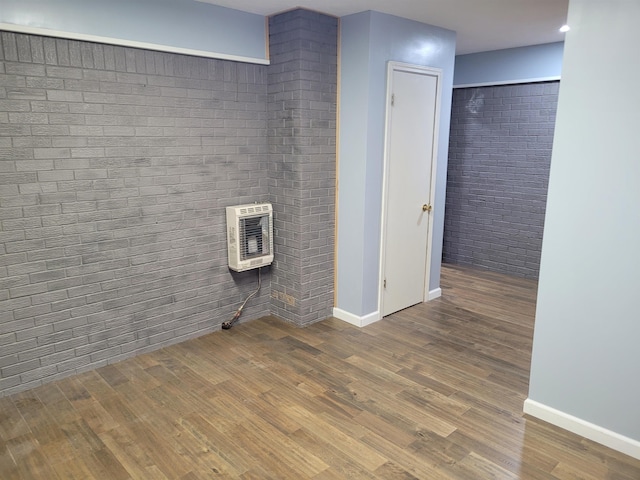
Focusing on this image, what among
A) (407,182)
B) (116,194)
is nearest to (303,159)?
(407,182)

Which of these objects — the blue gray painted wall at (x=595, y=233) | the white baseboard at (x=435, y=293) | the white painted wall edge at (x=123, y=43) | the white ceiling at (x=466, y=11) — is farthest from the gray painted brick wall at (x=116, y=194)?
the blue gray painted wall at (x=595, y=233)

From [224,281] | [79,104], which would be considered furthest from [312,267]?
[79,104]

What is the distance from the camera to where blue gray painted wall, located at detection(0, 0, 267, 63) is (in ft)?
8.61

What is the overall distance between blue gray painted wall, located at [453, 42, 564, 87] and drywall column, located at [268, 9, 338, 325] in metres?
2.44

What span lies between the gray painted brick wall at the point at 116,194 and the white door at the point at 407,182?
571 mm

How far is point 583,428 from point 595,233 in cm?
105

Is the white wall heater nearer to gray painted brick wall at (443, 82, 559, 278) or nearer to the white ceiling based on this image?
the white ceiling

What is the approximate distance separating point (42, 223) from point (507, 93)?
15.5 feet

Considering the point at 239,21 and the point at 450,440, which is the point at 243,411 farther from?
the point at 239,21

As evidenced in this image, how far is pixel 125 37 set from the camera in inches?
116

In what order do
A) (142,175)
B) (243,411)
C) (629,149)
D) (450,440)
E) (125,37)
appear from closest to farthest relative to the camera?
(629,149) < (450,440) < (243,411) < (125,37) < (142,175)

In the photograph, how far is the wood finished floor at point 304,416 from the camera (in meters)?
2.24

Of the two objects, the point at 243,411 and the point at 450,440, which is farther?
the point at 243,411

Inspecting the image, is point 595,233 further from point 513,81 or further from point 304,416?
point 513,81
